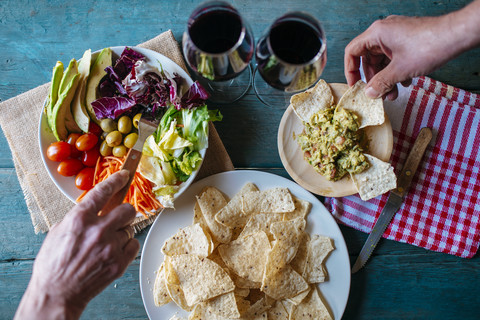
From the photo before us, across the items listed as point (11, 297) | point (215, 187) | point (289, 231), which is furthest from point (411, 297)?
point (11, 297)

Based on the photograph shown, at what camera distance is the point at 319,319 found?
191cm

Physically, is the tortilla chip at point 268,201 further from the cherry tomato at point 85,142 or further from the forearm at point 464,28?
the forearm at point 464,28

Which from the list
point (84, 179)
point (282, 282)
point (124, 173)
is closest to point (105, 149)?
point (84, 179)

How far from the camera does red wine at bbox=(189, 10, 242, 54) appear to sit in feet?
4.91

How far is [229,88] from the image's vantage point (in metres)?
2.08

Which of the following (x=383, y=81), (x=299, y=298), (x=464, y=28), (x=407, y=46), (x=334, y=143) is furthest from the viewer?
(x=299, y=298)

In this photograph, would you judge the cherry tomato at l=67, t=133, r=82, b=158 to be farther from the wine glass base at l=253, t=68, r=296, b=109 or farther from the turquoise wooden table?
the wine glass base at l=253, t=68, r=296, b=109

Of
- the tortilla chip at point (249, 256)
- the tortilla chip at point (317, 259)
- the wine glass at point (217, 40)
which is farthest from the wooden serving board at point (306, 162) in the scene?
the wine glass at point (217, 40)

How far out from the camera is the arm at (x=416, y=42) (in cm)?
145

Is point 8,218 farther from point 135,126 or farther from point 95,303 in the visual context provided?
point 135,126

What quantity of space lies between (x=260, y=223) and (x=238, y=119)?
23.0 inches

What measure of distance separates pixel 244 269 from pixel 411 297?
3.20 feet

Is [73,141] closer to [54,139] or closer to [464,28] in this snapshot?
[54,139]

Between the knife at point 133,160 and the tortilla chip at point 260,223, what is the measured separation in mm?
650
